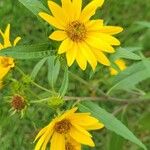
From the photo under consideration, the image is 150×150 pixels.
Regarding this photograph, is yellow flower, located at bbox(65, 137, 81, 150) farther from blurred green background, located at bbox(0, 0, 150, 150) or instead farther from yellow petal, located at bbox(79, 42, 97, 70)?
blurred green background, located at bbox(0, 0, 150, 150)

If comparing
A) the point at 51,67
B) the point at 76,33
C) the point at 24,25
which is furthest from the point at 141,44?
the point at 76,33

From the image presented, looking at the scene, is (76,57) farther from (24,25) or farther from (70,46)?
(24,25)

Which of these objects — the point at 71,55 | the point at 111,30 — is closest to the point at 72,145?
the point at 71,55

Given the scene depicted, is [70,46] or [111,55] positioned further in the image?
[111,55]

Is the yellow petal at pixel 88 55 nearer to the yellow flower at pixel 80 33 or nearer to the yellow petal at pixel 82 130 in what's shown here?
the yellow flower at pixel 80 33

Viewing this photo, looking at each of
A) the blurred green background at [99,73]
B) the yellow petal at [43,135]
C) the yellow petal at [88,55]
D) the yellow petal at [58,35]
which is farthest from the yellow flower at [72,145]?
the blurred green background at [99,73]

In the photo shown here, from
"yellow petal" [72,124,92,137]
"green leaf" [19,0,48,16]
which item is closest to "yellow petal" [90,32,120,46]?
"green leaf" [19,0,48,16]

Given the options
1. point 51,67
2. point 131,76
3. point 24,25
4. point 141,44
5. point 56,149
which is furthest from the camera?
point 24,25
